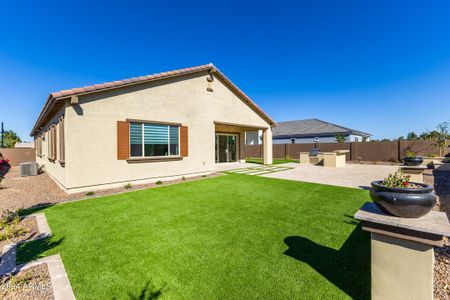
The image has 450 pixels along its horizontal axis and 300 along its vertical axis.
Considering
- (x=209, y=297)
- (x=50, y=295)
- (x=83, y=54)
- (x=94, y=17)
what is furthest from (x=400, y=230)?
(x=83, y=54)

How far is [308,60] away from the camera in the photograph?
19.0 metres

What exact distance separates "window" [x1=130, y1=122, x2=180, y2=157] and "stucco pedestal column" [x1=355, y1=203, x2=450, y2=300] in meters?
8.85

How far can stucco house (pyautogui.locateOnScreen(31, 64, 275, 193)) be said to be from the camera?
7746 millimetres

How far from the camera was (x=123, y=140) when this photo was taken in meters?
8.64

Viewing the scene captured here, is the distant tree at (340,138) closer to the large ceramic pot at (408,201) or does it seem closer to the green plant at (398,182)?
the green plant at (398,182)

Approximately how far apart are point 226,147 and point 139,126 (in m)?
10.5

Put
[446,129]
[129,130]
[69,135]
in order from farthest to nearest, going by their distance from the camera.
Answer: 1. [446,129]
2. [129,130]
3. [69,135]

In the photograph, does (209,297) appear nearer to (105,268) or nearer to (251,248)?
(251,248)

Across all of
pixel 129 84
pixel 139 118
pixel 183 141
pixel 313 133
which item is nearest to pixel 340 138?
pixel 313 133

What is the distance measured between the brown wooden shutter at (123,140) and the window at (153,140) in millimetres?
218

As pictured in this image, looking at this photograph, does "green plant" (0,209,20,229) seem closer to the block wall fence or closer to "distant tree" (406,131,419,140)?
the block wall fence

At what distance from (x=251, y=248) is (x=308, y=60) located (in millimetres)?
19840

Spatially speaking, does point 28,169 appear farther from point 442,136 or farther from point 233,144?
point 442,136

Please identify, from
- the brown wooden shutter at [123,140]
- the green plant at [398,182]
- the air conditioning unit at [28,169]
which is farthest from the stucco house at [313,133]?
the green plant at [398,182]
